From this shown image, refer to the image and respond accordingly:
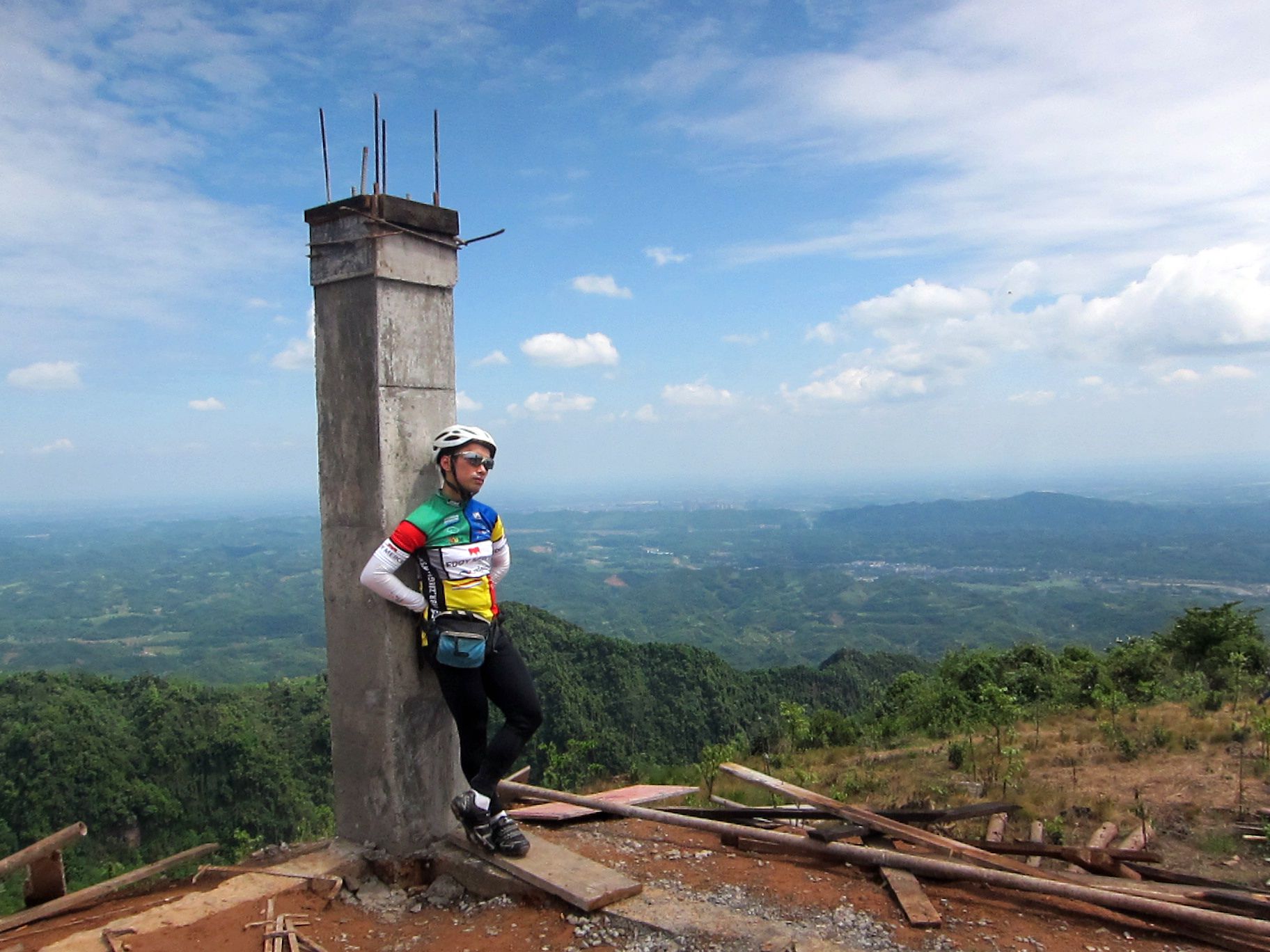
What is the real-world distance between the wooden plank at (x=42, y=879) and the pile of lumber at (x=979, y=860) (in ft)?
8.02

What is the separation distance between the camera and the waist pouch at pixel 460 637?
4.21 metres

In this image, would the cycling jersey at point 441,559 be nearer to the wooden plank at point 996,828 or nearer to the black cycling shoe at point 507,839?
the black cycling shoe at point 507,839

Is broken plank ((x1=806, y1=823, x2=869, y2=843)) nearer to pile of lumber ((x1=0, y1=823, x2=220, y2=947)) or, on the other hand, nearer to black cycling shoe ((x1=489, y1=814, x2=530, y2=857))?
black cycling shoe ((x1=489, y1=814, x2=530, y2=857))

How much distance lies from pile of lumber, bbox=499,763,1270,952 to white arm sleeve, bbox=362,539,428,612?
77.7 inches

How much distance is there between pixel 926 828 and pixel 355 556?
13.0 ft

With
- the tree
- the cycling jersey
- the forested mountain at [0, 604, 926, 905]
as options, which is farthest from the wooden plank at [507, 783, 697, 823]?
the tree

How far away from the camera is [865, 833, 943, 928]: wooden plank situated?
3668 millimetres

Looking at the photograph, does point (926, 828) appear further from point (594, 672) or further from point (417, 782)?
point (594, 672)

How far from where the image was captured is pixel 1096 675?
12.4m

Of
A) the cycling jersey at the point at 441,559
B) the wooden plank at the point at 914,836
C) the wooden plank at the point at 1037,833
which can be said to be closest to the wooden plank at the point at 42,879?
the cycling jersey at the point at 441,559

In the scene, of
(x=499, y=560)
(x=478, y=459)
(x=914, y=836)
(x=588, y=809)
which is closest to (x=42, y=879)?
(x=499, y=560)

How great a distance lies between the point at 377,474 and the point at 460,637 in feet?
3.28

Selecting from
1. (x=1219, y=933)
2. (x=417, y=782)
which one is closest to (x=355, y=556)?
(x=417, y=782)

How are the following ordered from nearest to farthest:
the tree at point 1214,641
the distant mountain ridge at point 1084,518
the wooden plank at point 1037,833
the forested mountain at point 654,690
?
the wooden plank at point 1037,833, the tree at point 1214,641, the forested mountain at point 654,690, the distant mountain ridge at point 1084,518
